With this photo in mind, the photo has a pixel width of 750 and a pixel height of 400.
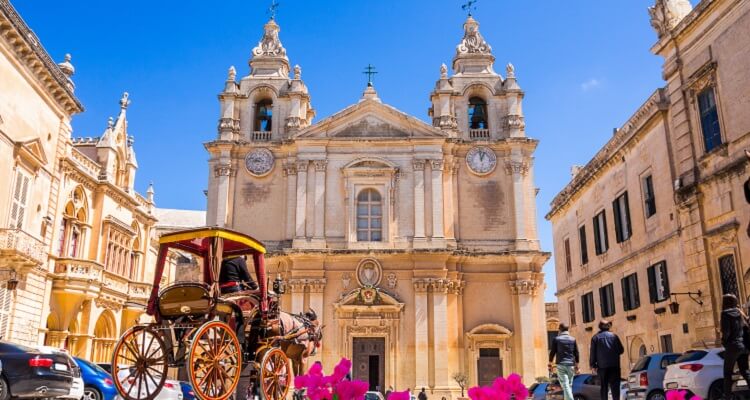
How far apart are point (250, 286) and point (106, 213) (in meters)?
20.3

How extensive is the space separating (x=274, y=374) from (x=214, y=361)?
135cm

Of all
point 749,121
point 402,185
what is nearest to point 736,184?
point 749,121

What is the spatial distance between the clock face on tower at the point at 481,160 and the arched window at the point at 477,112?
1893 millimetres

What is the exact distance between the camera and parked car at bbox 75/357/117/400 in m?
13.8

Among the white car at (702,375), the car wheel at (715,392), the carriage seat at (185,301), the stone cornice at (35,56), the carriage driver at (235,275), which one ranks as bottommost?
the car wheel at (715,392)

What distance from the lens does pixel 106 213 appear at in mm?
26531

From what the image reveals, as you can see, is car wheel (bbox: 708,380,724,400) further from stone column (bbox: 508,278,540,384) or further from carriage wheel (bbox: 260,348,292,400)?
stone column (bbox: 508,278,540,384)

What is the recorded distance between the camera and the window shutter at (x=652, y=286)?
2141 centimetres

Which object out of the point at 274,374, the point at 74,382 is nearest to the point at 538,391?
the point at 74,382

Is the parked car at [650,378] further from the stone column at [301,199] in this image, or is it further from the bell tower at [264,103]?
the bell tower at [264,103]

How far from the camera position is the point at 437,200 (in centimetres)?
2853

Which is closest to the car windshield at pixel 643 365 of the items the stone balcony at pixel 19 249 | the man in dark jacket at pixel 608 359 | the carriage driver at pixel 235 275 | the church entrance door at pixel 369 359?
the man in dark jacket at pixel 608 359

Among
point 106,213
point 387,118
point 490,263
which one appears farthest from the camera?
point 387,118

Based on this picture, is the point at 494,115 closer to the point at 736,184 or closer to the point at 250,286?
the point at 736,184
